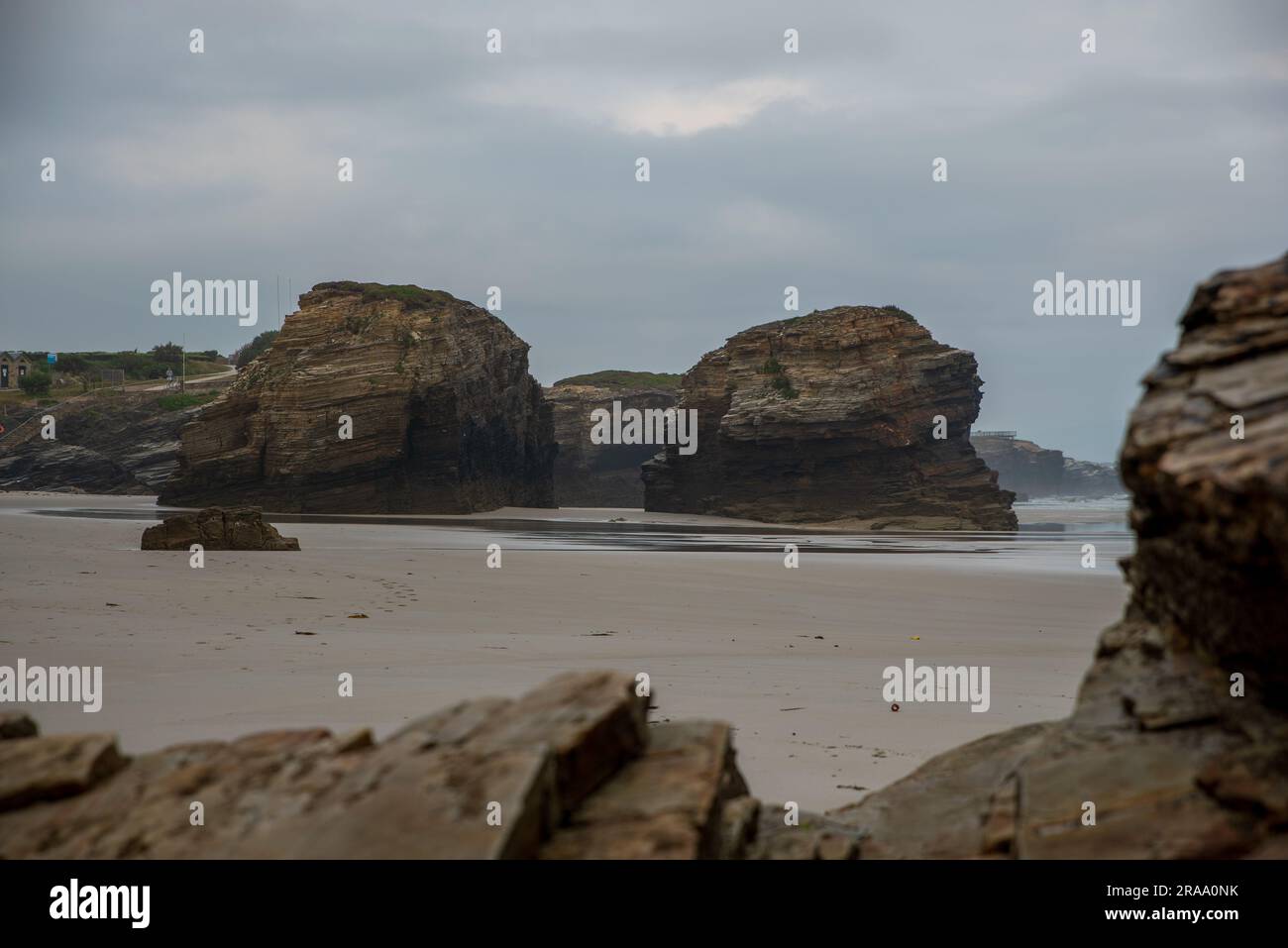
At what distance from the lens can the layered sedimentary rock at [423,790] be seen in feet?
10.6

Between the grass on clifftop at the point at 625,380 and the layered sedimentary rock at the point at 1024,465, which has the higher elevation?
the grass on clifftop at the point at 625,380

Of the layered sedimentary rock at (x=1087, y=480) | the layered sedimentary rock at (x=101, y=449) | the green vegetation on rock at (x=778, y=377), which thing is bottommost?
the layered sedimentary rock at (x=1087, y=480)

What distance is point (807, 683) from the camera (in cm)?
818

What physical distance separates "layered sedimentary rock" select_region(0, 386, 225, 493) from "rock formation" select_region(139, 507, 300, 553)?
51473 mm

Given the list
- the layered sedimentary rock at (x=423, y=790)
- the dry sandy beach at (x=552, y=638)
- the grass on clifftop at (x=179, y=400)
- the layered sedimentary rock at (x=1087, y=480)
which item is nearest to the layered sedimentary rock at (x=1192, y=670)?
the layered sedimentary rock at (x=423, y=790)

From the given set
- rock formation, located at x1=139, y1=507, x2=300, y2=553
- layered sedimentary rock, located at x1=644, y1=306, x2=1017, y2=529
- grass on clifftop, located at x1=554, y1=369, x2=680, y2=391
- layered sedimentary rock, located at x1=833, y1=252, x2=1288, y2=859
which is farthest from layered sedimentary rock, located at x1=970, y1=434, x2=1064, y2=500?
layered sedimentary rock, located at x1=833, y1=252, x2=1288, y2=859

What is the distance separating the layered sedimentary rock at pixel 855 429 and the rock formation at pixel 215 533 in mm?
37566

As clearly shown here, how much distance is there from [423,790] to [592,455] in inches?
3552

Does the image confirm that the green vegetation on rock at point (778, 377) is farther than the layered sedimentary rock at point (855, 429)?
Yes

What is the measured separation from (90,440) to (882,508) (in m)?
59.3

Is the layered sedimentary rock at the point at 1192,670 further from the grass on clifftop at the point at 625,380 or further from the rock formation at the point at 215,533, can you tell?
the grass on clifftop at the point at 625,380

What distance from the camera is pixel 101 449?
→ 256 ft

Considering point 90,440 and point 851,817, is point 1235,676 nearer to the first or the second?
point 851,817
